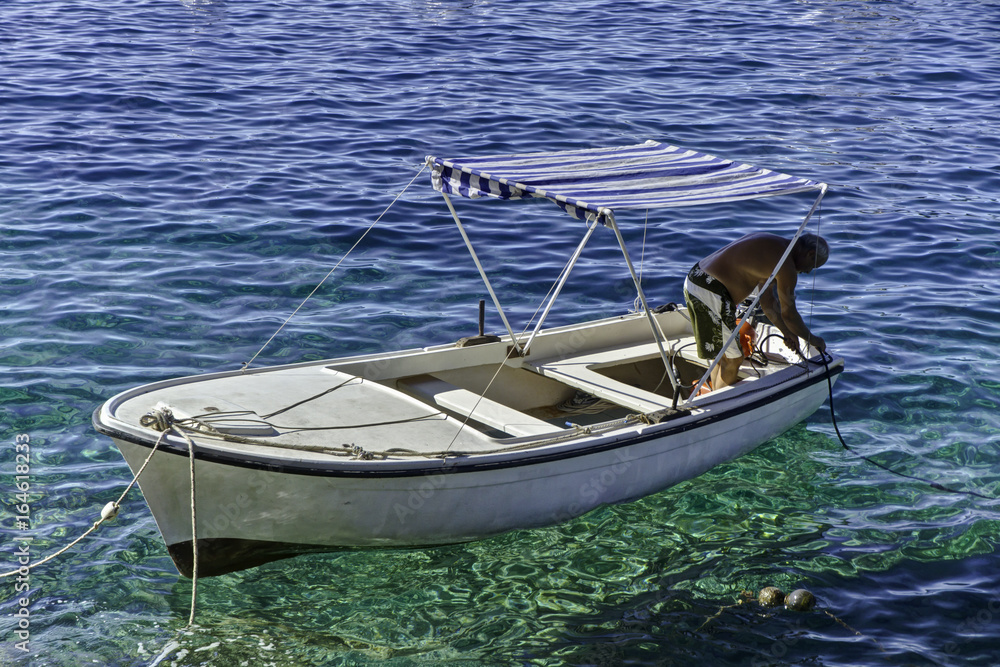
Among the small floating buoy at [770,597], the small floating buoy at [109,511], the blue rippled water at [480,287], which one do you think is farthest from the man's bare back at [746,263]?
the small floating buoy at [109,511]

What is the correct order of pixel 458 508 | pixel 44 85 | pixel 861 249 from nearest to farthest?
1. pixel 458 508
2. pixel 861 249
3. pixel 44 85

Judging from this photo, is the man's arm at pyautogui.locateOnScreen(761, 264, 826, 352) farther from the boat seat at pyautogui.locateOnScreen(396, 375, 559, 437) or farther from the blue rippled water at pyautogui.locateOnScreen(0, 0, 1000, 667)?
the boat seat at pyautogui.locateOnScreen(396, 375, 559, 437)

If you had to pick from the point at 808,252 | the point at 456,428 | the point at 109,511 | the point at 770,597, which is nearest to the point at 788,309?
the point at 808,252

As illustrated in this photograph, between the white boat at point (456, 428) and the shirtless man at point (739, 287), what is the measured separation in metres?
0.40

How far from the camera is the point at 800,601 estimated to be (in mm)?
6855

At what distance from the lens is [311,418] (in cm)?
706

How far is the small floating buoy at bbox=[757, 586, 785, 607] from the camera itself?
691cm

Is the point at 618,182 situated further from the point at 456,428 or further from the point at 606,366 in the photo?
the point at 456,428

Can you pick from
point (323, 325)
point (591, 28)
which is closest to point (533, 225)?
point (323, 325)

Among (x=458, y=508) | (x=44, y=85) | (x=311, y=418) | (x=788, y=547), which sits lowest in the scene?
(x=788, y=547)

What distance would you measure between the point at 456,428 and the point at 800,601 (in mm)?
2668

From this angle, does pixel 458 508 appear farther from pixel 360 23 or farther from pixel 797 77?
pixel 360 23

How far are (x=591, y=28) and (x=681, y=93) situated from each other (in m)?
6.30
